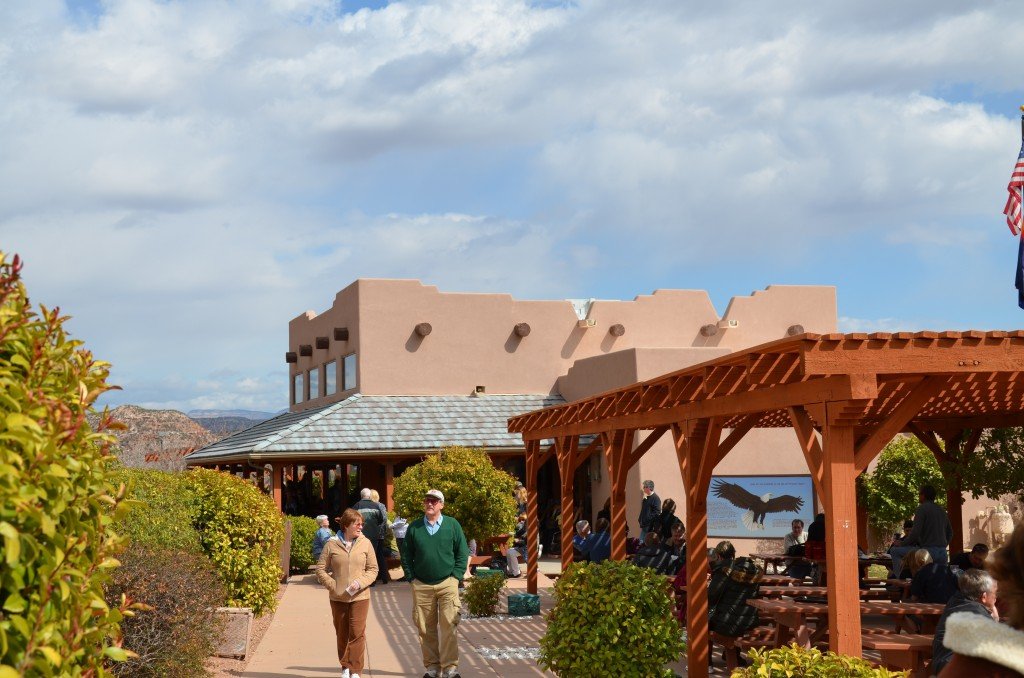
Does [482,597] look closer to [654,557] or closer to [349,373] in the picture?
[654,557]

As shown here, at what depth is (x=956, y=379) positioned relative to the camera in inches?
319

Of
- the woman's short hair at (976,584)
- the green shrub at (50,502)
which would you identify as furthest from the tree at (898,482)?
the green shrub at (50,502)

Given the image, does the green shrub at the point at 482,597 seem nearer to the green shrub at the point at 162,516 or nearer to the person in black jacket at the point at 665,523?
the person in black jacket at the point at 665,523

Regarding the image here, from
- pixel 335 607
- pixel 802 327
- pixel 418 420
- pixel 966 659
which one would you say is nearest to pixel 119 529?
pixel 335 607

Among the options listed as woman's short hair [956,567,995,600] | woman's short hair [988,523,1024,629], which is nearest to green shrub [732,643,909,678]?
woman's short hair [956,567,995,600]

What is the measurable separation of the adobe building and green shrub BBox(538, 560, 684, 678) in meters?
14.5

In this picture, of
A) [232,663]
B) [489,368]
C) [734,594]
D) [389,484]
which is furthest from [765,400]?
[489,368]

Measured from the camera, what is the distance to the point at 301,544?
22.6m

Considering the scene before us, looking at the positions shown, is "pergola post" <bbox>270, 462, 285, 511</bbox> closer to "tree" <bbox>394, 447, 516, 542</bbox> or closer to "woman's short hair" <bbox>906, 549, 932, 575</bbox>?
"tree" <bbox>394, 447, 516, 542</bbox>

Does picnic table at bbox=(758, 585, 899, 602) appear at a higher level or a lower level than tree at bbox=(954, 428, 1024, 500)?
lower

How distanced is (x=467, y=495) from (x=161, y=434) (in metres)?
53.0

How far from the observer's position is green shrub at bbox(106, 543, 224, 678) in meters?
8.61

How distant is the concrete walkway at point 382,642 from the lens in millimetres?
11430

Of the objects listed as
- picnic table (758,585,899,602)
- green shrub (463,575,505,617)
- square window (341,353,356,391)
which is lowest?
green shrub (463,575,505,617)
